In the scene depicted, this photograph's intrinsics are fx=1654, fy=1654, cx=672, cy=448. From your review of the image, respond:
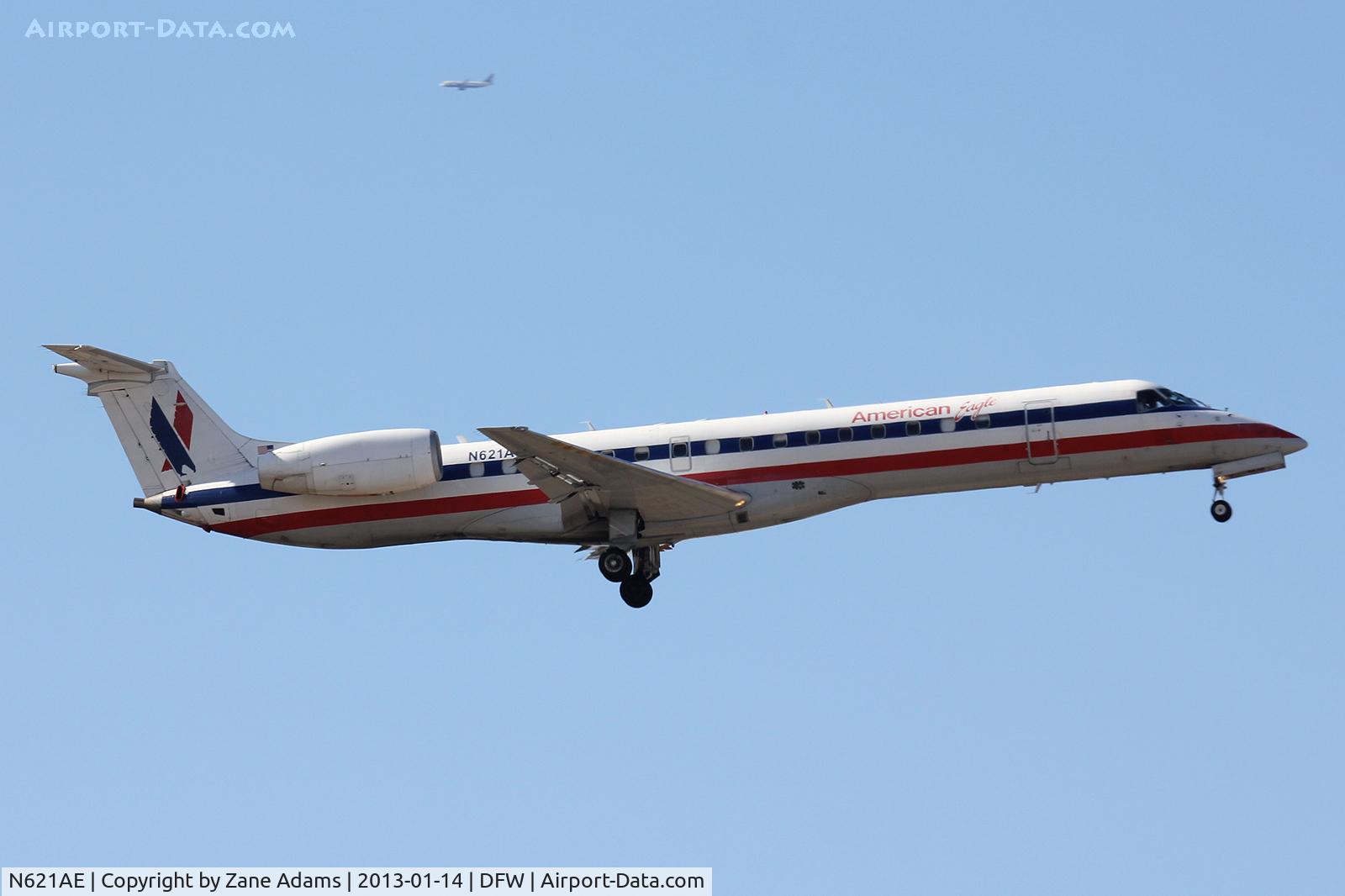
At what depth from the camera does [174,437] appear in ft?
101

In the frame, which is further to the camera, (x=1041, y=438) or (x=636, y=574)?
(x=636, y=574)

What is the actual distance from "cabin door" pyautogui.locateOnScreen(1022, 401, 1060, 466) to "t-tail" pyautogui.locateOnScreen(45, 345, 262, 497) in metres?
14.0

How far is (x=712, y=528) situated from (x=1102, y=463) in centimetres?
691

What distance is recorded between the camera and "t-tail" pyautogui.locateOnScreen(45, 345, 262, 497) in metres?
30.7

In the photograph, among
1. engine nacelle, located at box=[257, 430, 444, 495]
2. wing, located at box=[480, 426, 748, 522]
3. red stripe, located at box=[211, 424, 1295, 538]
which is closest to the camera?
wing, located at box=[480, 426, 748, 522]

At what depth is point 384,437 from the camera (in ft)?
95.9

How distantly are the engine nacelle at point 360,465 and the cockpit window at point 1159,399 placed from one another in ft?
40.8

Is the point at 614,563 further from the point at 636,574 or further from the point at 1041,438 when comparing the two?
the point at 1041,438

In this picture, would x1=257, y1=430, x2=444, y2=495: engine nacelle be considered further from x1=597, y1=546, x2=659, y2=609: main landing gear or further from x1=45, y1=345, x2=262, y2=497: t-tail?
x1=597, y1=546, x2=659, y2=609: main landing gear

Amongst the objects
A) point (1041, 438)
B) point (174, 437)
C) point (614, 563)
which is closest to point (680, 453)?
point (614, 563)

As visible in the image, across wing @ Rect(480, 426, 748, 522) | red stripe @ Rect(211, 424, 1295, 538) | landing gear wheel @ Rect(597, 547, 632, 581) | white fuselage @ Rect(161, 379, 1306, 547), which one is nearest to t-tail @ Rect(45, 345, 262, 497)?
red stripe @ Rect(211, 424, 1295, 538)

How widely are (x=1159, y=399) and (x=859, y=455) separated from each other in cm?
544

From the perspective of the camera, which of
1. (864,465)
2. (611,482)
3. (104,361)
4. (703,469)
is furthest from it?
(104,361)

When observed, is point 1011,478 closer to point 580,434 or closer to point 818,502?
point 818,502
